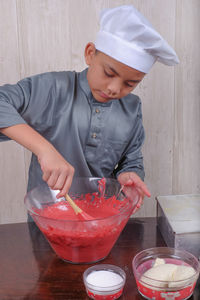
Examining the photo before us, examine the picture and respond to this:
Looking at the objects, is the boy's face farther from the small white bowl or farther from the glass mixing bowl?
the small white bowl

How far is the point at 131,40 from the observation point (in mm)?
903

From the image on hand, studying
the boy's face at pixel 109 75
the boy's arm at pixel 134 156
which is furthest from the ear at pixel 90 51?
the boy's arm at pixel 134 156

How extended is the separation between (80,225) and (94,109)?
484 mm

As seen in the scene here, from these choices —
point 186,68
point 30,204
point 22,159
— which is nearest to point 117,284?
point 30,204

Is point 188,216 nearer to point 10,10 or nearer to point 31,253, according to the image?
point 31,253

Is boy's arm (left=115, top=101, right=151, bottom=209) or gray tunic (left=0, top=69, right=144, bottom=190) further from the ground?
gray tunic (left=0, top=69, right=144, bottom=190)

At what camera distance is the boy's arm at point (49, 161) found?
74cm

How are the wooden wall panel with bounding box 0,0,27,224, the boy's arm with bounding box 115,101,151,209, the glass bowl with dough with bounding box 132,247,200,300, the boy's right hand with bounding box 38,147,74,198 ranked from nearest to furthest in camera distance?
the glass bowl with dough with bounding box 132,247,200,300 → the boy's right hand with bounding box 38,147,74,198 → the boy's arm with bounding box 115,101,151,209 → the wooden wall panel with bounding box 0,0,27,224

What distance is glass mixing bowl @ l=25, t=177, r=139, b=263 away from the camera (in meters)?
0.72

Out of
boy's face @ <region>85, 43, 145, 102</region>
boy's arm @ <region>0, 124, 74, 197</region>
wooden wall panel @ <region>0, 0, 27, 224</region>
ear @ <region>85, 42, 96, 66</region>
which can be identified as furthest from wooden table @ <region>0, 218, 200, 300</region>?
wooden wall panel @ <region>0, 0, 27, 224</region>

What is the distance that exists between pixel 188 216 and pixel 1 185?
1001 mm

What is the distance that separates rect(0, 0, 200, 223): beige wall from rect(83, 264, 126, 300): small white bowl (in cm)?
94

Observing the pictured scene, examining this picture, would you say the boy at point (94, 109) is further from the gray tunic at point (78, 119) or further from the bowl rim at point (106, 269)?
the bowl rim at point (106, 269)

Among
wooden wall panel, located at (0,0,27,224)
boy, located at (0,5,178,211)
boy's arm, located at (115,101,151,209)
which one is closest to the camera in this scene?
boy, located at (0,5,178,211)
